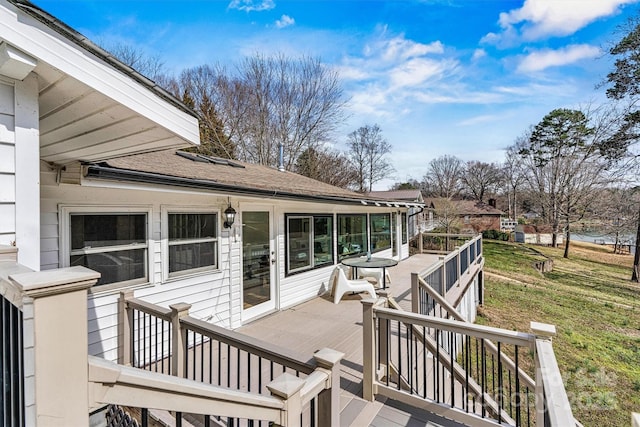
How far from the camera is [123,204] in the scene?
3762mm

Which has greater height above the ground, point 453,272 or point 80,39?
point 80,39

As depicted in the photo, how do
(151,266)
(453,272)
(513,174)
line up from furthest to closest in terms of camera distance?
(513,174) → (453,272) → (151,266)

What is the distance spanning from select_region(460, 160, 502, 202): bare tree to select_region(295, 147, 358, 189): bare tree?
74.8 ft

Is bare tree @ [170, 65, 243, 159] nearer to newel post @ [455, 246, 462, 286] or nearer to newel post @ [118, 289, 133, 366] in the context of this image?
newel post @ [455, 246, 462, 286]

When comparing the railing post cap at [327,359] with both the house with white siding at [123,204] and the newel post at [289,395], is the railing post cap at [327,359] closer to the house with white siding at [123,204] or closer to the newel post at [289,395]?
the newel post at [289,395]

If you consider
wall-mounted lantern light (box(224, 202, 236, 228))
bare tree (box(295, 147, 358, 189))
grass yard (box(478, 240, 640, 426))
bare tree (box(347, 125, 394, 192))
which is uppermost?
bare tree (box(347, 125, 394, 192))

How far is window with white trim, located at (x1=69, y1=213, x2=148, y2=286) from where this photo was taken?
3445mm

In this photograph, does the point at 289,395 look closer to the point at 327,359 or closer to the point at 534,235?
the point at 327,359

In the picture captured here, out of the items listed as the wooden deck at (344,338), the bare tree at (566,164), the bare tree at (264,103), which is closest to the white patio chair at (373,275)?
the wooden deck at (344,338)

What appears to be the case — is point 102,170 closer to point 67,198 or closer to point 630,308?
point 67,198

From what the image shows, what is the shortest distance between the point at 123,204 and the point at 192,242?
109 cm

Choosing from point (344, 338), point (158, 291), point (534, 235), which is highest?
point (158, 291)

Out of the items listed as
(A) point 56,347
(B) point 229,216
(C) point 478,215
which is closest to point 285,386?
(A) point 56,347

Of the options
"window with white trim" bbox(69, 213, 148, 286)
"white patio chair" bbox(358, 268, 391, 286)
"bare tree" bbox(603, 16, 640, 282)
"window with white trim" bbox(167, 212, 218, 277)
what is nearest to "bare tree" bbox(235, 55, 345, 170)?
"white patio chair" bbox(358, 268, 391, 286)
